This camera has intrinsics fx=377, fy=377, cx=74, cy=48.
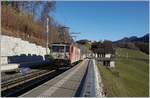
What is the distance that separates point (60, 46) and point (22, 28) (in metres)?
29.7

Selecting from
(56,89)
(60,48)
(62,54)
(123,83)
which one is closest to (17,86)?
(56,89)

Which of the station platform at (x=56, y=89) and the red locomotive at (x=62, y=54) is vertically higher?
the red locomotive at (x=62, y=54)

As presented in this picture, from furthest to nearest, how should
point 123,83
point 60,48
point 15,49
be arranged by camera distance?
1. point 123,83
2. point 15,49
3. point 60,48

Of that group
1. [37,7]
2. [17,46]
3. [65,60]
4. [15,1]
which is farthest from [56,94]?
[37,7]

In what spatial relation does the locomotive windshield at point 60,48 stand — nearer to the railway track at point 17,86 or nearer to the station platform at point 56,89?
the railway track at point 17,86

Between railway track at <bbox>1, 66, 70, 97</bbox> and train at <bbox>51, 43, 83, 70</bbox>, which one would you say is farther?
train at <bbox>51, 43, 83, 70</bbox>

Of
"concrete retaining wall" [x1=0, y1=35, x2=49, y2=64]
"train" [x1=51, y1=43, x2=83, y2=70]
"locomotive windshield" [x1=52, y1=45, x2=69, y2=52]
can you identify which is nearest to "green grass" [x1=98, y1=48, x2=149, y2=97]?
"train" [x1=51, y1=43, x2=83, y2=70]

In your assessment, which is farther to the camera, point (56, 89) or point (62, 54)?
point (62, 54)

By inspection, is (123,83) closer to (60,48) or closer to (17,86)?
(60,48)

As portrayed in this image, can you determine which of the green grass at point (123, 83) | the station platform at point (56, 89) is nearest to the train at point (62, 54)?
the green grass at point (123, 83)

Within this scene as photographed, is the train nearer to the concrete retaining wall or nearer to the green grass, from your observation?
the green grass

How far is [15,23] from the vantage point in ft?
213

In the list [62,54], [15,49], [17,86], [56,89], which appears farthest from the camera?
[15,49]

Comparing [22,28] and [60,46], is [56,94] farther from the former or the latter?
[22,28]
